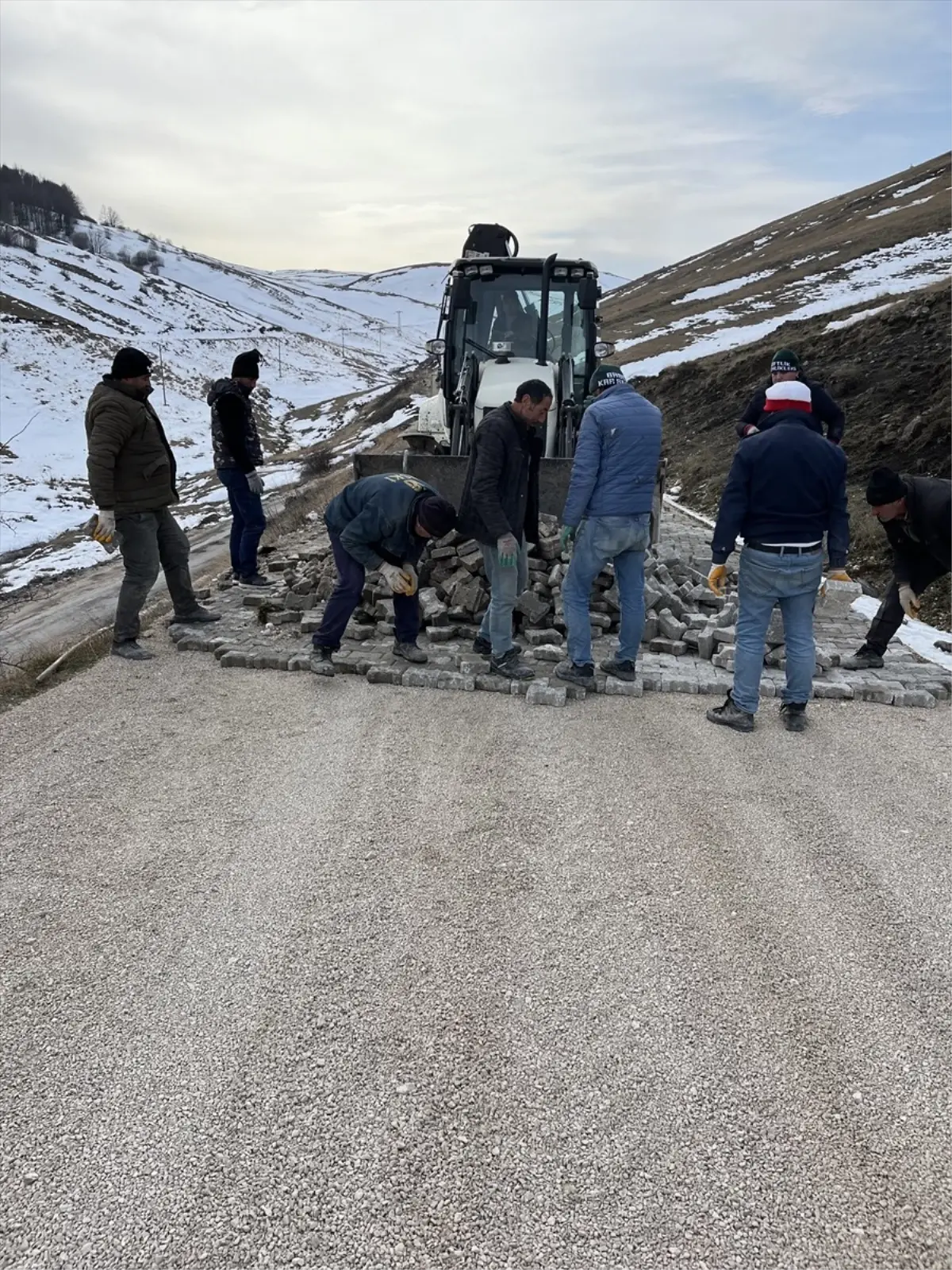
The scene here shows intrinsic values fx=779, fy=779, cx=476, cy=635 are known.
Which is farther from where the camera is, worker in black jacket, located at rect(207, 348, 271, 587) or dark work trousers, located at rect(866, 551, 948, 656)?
worker in black jacket, located at rect(207, 348, 271, 587)

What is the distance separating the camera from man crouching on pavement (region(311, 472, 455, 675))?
5625 mm

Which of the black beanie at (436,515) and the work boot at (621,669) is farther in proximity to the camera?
the work boot at (621,669)

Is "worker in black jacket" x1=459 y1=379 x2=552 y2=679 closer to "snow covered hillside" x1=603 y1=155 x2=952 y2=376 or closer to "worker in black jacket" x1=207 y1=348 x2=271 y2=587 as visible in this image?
"worker in black jacket" x1=207 y1=348 x2=271 y2=587

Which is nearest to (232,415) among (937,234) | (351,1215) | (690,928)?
(690,928)

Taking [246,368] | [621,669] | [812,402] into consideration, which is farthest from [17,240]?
[621,669]

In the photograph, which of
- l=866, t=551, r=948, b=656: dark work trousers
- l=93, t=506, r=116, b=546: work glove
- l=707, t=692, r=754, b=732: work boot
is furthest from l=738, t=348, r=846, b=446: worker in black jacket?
l=93, t=506, r=116, b=546: work glove

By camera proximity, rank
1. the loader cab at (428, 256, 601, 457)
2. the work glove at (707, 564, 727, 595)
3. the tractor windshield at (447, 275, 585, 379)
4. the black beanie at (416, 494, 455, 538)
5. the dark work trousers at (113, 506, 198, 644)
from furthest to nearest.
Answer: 1. the tractor windshield at (447, 275, 585, 379)
2. the loader cab at (428, 256, 601, 457)
3. the dark work trousers at (113, 506, 198, 644)
4. the black beanie at (416, 494, 455, 538)
5. the work glove at (707, 564, 727, 595)

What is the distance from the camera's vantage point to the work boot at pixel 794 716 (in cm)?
521

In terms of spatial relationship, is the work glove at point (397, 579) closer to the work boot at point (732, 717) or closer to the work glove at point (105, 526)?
the work glove at point (105, 526)

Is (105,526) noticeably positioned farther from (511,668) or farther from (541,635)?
(541,635)

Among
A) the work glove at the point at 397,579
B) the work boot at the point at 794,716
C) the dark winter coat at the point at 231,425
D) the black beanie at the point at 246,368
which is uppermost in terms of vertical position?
the black beanie at the point at 246,368

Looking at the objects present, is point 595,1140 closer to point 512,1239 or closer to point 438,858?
point 512,1239

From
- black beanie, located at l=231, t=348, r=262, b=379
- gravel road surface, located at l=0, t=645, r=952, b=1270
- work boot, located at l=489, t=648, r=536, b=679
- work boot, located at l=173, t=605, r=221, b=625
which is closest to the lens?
gravel road surface, located at l=0, t=645, r=952, b=1270

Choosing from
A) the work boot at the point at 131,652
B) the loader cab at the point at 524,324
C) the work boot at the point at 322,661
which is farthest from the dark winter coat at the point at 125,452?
the loader cab at the point at 524,324
